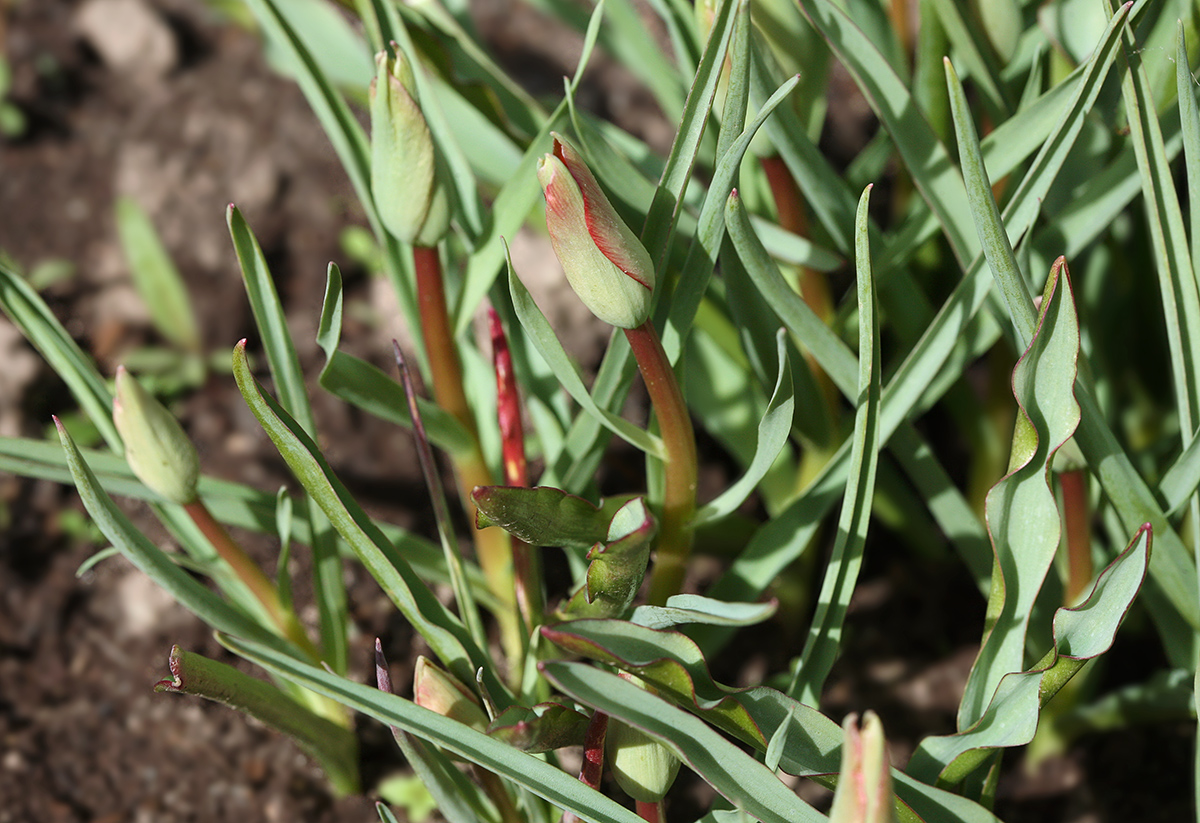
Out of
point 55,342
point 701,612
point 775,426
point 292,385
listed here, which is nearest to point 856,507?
point 775,426

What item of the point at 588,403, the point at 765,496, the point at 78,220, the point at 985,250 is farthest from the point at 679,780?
the point at 78,220

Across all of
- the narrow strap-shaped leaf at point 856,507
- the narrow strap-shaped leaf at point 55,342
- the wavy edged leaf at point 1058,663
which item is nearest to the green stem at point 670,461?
the narrow strap-shaped leaf at point 856,507

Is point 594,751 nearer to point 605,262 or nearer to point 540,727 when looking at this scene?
point 540,727

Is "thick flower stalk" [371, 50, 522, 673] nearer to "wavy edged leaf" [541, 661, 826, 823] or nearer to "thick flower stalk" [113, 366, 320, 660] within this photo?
"thick flower stalk" [113, 366, 320, 660]

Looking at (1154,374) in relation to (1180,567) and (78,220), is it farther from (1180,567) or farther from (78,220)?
(78,220)

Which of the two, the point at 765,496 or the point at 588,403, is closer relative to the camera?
the point at 588,403

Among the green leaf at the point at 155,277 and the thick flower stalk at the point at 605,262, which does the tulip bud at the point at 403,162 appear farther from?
the green leaf at the point at 155,277
